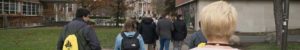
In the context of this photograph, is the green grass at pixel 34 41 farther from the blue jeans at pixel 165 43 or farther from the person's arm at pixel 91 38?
the person's arm at pixel 91 38

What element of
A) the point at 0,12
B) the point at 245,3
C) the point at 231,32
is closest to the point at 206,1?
the point at 245,3

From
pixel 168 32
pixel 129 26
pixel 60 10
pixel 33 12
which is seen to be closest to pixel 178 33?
pixel 168 32

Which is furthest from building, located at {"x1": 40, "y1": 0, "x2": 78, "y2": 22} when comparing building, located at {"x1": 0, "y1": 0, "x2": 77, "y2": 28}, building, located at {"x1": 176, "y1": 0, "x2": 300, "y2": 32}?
building, located at {"x1": 176, "y1": 0, "x2": 300, "y2": 32}

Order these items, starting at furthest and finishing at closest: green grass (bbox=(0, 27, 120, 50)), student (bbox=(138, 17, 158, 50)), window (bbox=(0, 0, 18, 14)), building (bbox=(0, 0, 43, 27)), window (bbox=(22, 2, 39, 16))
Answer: window (bbox=(22, 2, 39, 16)) → building (bbox=(0, 0, 43, 27)) → window (bbox=(0, 0, 18, 14)) → green grass (bbox=(0, 27, 120, 50)) → student (bbox=(138, 17, 158, 50))

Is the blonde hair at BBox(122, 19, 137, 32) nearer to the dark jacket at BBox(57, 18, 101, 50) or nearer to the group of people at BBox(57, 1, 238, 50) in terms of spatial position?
the group of people at BBox(57, 1, 238, 50)

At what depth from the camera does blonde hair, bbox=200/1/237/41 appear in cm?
295

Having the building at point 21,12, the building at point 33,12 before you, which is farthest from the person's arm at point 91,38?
the building at point 21,12

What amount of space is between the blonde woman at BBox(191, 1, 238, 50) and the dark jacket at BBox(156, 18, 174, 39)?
1215cm

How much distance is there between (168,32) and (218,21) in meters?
12.4

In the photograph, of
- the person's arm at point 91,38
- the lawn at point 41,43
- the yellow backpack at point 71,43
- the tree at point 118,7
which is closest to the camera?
the yellow backpack at point 71,43

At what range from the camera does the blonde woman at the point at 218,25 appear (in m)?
2.94

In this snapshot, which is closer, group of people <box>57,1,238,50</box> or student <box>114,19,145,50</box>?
group of people <box>57,1,238,50</box>

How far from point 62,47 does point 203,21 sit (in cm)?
553

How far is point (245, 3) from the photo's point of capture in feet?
117
